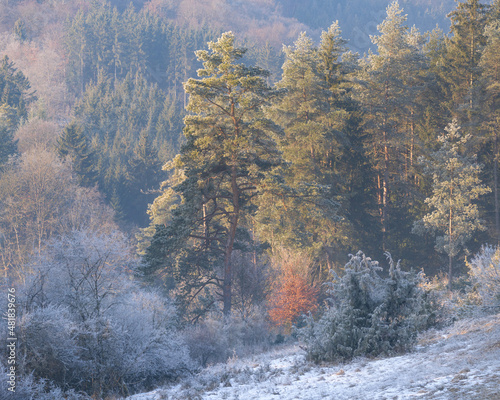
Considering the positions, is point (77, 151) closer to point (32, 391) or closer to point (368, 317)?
point (32, 391)

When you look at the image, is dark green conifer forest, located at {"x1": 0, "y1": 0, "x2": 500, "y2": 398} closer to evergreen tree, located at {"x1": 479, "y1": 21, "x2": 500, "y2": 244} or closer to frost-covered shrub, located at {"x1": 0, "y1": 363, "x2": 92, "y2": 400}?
evergreen tree, located at {"x1": 479, "y1": 21, "x2": 500, "y2": 244}

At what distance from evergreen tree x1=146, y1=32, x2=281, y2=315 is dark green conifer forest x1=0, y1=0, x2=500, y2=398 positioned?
0.08 m

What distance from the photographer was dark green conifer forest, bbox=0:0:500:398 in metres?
10.5

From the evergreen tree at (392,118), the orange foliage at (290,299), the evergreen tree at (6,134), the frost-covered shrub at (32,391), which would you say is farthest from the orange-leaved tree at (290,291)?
the evergreen tree at (6,134)

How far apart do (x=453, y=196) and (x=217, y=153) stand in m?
14.6

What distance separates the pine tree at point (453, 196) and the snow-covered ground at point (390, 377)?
62.3 ft

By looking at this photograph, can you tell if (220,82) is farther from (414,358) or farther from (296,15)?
(296,15)

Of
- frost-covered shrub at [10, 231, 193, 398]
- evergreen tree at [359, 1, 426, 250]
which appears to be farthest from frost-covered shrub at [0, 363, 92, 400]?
evergreen tree at [359, 1, 426, 250]

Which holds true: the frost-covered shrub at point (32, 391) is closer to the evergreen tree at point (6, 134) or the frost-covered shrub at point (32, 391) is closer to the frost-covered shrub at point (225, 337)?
the frost-covered shrub at point (225, 337)

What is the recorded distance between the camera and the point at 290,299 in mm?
27422

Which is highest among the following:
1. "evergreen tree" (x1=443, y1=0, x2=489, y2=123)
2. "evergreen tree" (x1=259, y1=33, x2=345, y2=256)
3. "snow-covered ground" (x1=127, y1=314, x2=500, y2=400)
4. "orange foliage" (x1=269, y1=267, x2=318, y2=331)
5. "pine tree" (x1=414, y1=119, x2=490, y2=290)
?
"evergreen tree" (x1=443, y1=0, x2=489, y2=123)

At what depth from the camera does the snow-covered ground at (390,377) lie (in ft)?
20.0

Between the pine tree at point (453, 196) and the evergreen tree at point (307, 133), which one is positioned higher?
the evergreen tree at point (307, 133)

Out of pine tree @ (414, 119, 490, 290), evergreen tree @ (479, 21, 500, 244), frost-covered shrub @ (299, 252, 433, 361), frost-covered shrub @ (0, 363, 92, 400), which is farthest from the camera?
evergreen tree @ (479, 21, 500, 244)
